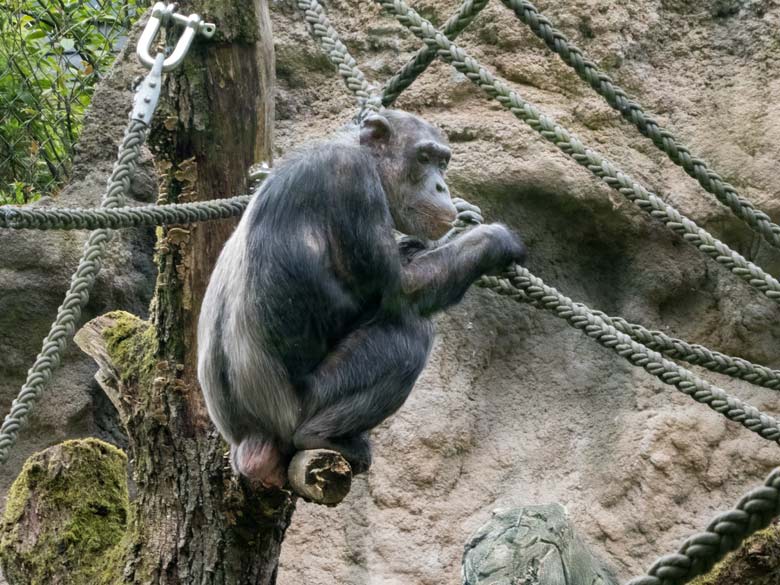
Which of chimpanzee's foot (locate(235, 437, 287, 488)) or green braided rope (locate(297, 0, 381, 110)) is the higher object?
green braided rope (locate(297, 0, 381, 110))

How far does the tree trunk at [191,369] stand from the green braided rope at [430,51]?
2.12 feet

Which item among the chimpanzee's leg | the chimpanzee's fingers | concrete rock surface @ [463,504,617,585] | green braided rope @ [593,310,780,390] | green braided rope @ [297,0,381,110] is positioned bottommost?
concrete rock surface @ [463,504,617,585]

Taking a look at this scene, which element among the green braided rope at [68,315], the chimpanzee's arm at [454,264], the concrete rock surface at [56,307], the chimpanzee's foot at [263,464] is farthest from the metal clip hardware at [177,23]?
the concrete rock surface at [56,307]

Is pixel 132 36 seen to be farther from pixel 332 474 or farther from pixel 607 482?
pixel 332 474

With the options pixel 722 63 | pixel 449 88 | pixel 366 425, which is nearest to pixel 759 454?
pixel 722 63

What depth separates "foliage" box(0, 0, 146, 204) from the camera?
26.2ft

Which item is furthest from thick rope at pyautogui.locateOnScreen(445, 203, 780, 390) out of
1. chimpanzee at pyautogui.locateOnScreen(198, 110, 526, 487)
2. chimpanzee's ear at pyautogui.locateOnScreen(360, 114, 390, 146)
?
chimpanzee at pyautogui.locateOnScreen(198, 110, 526, 487)

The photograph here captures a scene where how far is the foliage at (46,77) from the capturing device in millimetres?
7973

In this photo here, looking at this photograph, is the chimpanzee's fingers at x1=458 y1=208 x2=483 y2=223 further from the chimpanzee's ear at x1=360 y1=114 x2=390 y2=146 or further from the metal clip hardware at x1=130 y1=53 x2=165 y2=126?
the metal clip hardware at x1=130 y1=53 x2=165 y2=126

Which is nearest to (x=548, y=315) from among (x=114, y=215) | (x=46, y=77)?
(x=114, y=215)

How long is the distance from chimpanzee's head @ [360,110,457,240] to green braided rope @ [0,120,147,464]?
982mm

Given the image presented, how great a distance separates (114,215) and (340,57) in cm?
134

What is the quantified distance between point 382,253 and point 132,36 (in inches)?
161

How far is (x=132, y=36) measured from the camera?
723 centimetres
